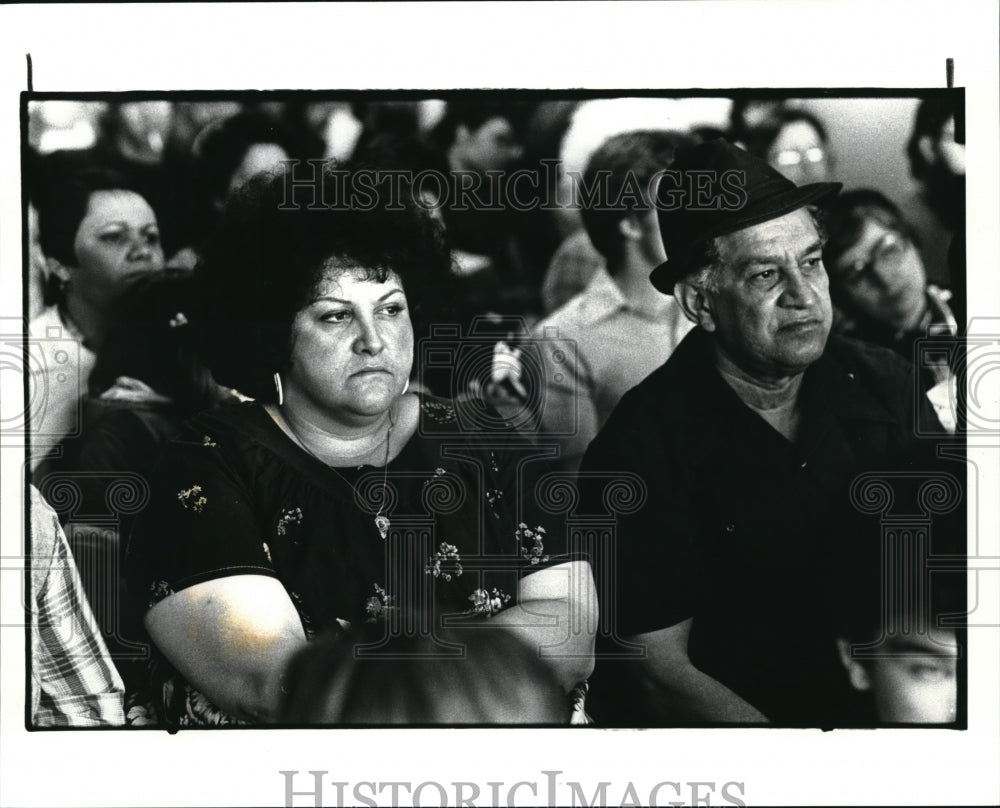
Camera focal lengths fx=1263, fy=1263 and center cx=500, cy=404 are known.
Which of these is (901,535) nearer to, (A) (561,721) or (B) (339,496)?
(A) (561,721)

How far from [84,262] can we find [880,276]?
2.02 meters

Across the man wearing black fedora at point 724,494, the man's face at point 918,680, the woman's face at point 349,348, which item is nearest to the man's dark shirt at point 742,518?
the man wearing black fedora at point 724,494

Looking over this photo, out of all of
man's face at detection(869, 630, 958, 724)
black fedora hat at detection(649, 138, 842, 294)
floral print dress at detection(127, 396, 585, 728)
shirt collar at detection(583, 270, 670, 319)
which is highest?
black fedora hat at detection(649, 138, 842, 294)

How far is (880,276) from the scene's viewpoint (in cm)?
323

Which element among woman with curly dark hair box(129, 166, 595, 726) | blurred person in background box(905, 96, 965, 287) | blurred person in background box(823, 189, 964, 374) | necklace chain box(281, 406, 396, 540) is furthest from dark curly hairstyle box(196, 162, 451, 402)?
blurred person in background box(905, 96, 965, 287)

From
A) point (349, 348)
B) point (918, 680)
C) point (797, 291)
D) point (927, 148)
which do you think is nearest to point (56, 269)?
point (349, 348)

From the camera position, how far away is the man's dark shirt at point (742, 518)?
3.20 meters

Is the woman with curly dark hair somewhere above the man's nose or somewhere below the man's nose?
below

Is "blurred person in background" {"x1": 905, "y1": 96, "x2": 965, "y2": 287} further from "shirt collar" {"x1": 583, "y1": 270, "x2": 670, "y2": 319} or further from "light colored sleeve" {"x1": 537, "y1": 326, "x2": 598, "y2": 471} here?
"light colored sleeve" {"x1": 537, "y1": 326, "x2": 598, "y2": 471}

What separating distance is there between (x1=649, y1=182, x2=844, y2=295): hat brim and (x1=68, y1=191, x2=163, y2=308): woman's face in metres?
1.30

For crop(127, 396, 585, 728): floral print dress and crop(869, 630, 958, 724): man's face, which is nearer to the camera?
crop(127, 396, 585, 728): floral print dress

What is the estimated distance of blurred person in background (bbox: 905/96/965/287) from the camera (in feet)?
10.6

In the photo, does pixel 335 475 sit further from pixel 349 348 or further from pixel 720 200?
pixel 720 200

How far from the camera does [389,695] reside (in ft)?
Answer: 10.6
